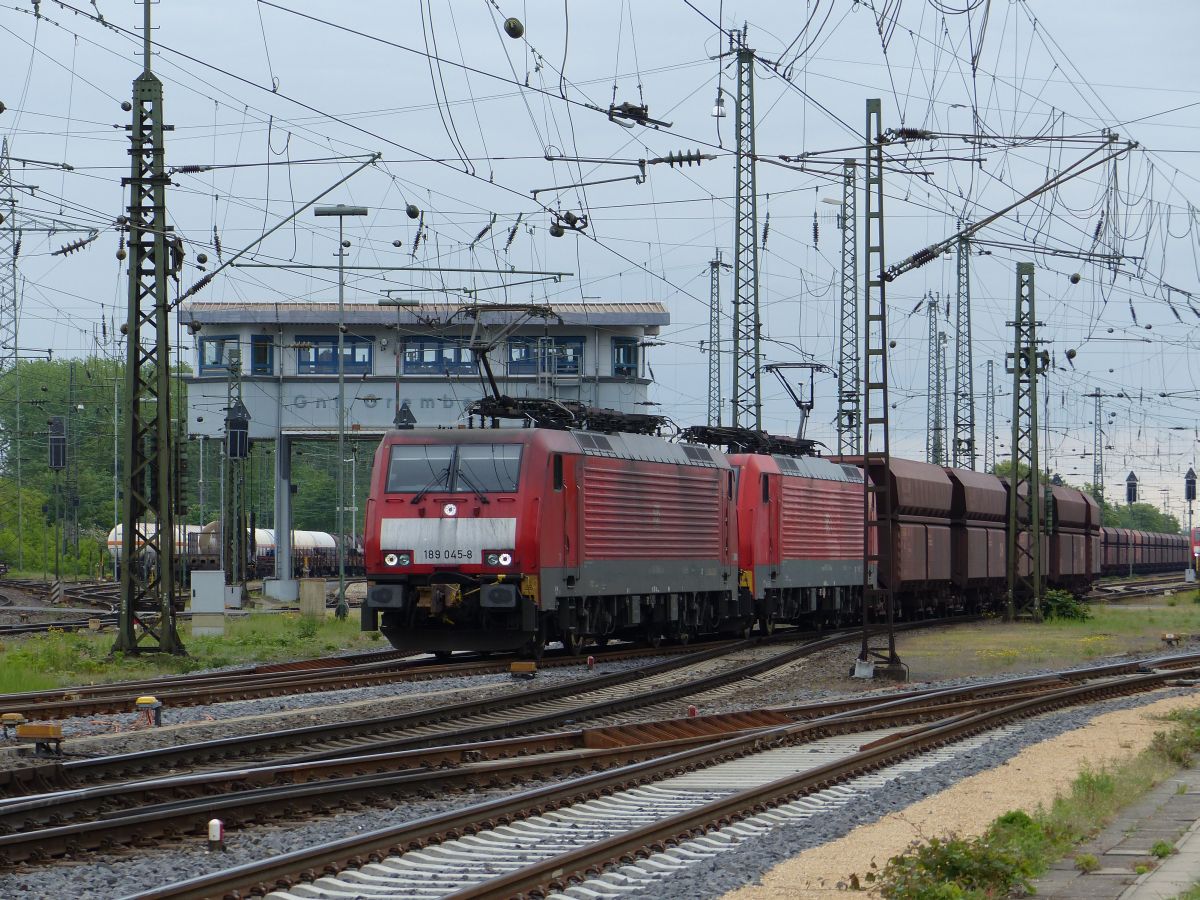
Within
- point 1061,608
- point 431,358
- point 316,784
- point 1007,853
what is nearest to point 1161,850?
point 1007,853

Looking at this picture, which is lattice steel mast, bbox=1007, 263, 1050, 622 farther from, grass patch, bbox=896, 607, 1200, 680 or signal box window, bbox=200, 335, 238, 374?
signal box window, bbox=200, 335, 238, 374

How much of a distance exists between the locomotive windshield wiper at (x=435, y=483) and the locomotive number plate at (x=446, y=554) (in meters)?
0.82

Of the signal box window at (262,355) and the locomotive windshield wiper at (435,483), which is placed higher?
the signal box window at (262,355)

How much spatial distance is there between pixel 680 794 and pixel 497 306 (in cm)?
1585

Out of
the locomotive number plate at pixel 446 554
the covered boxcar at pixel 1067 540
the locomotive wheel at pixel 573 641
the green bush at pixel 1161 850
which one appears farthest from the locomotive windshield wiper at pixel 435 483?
the covered boxcar at pixel 1067 540

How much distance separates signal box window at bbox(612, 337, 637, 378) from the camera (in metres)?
65.4

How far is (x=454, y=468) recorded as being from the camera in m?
25.9

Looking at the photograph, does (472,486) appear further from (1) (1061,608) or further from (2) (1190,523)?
(2) (1190,523)

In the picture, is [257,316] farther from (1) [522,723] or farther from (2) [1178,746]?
(2) [1178,746]

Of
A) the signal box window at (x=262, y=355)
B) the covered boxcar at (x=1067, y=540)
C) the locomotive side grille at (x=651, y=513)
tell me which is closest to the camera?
the locomotive side grille at (x=651, y=513)

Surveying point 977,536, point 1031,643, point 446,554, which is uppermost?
point 977,536

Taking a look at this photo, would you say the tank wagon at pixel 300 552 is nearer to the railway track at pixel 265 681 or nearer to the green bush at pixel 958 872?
the railway track at pixel 265 681

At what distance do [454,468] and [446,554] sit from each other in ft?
4.50

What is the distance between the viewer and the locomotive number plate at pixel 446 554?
2542 cm
